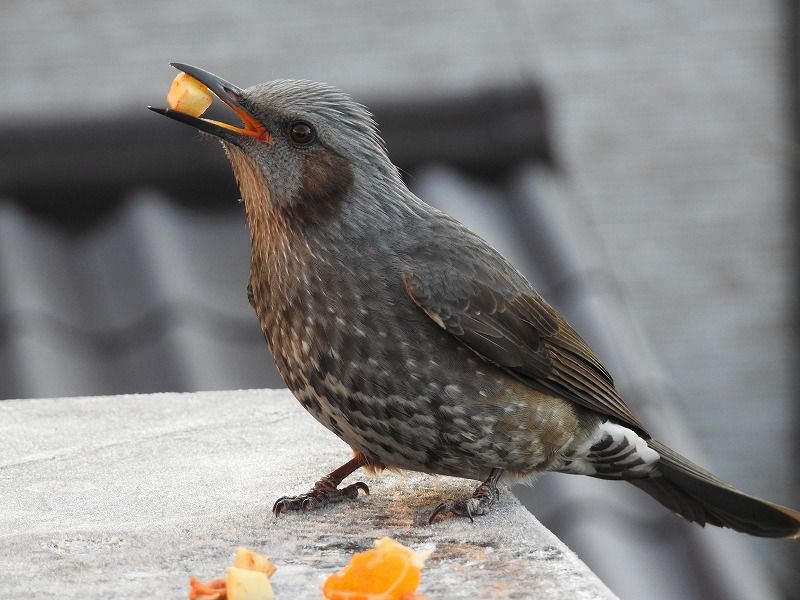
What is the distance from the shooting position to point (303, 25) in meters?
9.24

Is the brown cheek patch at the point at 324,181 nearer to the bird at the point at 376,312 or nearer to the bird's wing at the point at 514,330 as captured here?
the bird at the point at 376,312

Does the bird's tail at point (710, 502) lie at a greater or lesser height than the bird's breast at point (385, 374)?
lesser

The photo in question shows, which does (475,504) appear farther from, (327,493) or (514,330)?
(514,330)

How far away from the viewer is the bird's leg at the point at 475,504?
288 cm

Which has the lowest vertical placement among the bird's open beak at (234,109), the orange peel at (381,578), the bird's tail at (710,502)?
the bird's tail at (710,502)

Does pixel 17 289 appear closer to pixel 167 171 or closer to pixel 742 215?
pixel 167 171

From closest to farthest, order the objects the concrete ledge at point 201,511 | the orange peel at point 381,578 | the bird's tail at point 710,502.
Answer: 1. the orange peel at point 381,578
2. the concrete ledge at point 201,511
3. the bird's tail at point 710,502

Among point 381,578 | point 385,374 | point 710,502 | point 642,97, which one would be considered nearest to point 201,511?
point 385,374

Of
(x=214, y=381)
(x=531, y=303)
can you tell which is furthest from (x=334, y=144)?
(x=214, y=381)

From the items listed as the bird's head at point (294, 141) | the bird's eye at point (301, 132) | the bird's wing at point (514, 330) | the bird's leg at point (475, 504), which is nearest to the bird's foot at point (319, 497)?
the bird's leg at point (475, 504)

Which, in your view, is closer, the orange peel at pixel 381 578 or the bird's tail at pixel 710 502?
the orange peel at pixel 381 578

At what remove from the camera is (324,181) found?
300 centimetres

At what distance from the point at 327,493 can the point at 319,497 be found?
0.03 metres

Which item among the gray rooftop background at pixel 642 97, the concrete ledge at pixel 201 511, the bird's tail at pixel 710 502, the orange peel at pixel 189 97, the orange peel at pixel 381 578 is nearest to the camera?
the orange peel at pixel 381 578
